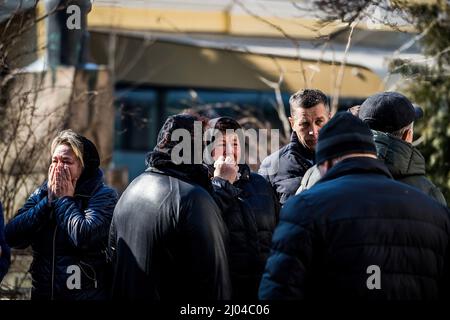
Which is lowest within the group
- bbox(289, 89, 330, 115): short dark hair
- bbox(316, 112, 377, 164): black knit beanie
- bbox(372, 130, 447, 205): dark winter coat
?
bbox(316, 112, 377, 164): black knit beanie

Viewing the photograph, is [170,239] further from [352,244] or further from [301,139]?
[301,139]

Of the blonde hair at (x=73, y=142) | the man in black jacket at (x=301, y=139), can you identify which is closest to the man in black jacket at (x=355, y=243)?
the man in black jacket at (x=301, y=139)

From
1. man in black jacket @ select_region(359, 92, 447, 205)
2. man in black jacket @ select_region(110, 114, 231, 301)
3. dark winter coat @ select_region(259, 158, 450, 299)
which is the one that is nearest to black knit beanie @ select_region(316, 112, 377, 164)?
dark winter coat @ select_region(259, 158, 450, 299)

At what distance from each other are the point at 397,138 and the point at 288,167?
1.01 m

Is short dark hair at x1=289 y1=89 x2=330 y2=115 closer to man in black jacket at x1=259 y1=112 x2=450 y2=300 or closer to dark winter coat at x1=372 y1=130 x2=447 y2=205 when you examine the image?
dark winter coat at x1=372 y1=130 x2=447 y2=205

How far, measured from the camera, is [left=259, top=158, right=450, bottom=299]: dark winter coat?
4309 mm

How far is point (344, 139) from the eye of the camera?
452cm

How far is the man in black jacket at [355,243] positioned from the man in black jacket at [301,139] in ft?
6.49

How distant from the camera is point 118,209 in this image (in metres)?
5.36

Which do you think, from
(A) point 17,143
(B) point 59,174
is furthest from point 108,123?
(B) point 59,174

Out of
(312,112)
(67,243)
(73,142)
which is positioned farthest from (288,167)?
(67,243)

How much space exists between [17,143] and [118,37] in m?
12.9

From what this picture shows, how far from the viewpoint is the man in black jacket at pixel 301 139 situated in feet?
21.2
